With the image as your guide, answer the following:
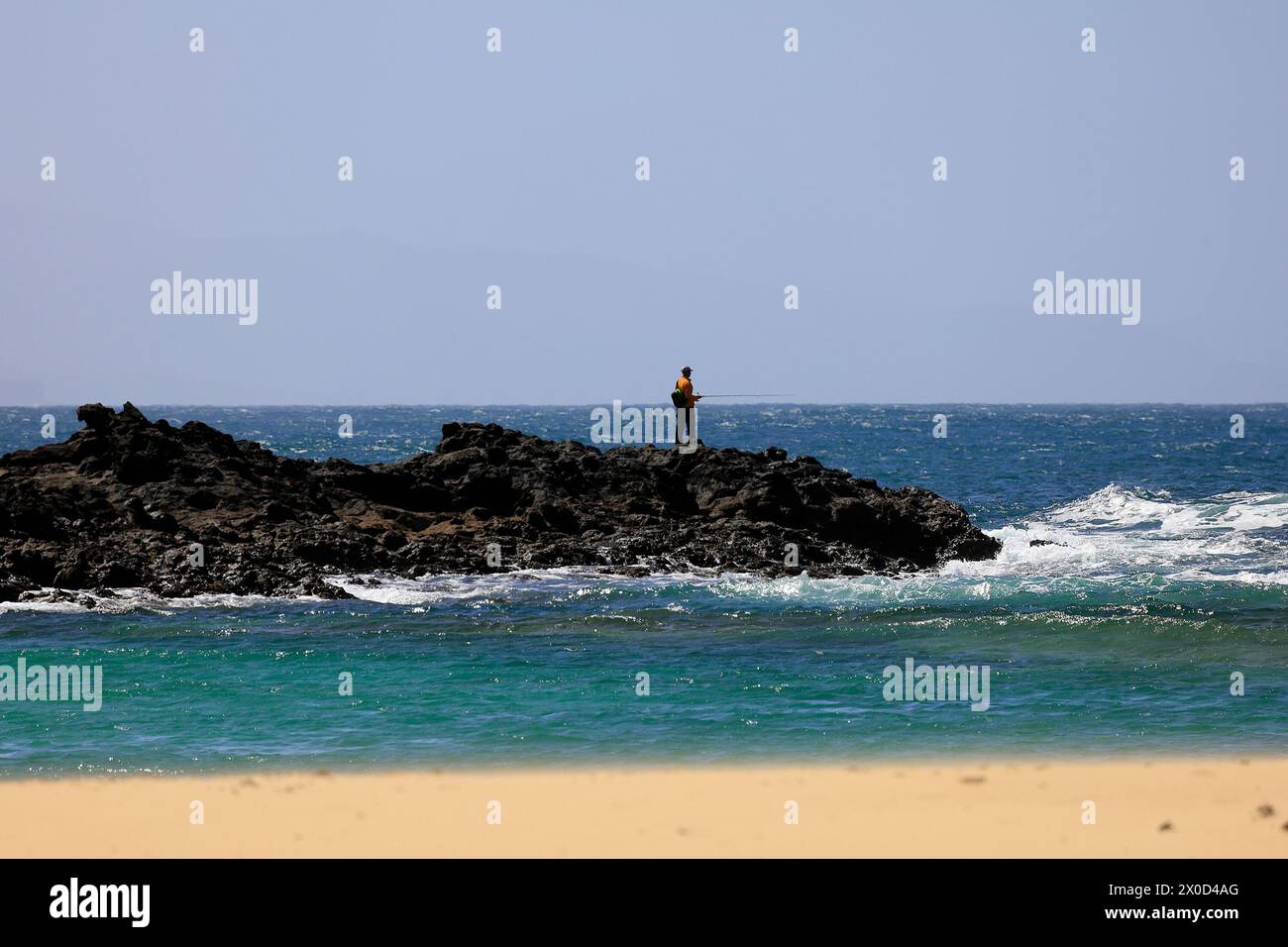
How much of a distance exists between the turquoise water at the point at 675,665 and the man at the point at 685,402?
12.4 feet

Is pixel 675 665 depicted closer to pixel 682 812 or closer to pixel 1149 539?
pixel 682 812

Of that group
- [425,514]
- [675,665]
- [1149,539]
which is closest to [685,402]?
[425,514]

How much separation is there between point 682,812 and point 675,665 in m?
7.22

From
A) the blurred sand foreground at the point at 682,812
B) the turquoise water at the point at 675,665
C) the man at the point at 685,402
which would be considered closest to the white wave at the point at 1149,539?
the turquoise water at the point at 675,665

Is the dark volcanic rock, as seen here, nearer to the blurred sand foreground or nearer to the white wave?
the white wave

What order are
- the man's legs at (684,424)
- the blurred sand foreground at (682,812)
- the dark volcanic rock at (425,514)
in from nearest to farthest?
the blurred sand foreground at (682,812) < the dark volcanic rock at (425,514) < the man's legs at (684,424)

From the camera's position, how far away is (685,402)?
3022cm

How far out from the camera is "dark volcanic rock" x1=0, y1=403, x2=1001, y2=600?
2745cm

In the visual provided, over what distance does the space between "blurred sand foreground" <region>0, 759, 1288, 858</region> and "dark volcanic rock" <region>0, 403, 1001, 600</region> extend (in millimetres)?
11981

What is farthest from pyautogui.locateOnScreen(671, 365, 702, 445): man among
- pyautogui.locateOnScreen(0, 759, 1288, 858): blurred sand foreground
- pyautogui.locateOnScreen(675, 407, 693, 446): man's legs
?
pyautogui.locateOnScreen(0, 759, 1288, 858): blurred sand foreground

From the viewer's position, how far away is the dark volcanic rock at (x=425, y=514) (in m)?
27.5

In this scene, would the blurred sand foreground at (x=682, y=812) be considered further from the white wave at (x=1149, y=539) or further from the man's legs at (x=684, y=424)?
the man's legs at (x=684, y=424)

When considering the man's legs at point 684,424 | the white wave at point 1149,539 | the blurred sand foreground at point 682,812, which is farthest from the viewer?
the man's legs at point 684,424
